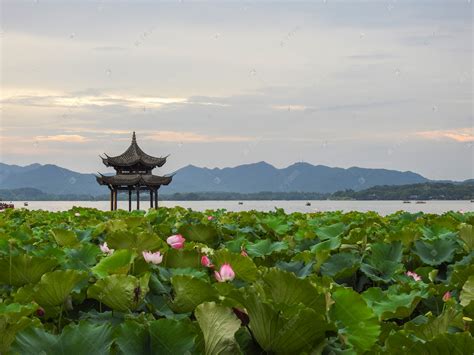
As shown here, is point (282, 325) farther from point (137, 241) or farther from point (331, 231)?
point (331, 231)

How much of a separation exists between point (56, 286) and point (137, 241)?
97 cm

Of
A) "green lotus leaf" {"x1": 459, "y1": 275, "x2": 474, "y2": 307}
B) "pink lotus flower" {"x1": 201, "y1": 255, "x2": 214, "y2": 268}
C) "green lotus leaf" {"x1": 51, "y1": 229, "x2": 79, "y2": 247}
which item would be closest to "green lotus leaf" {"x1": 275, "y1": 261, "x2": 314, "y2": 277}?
"pink lotus flower" {"x1": 201, "y1": 255, "x2": 214, "y2": 268}

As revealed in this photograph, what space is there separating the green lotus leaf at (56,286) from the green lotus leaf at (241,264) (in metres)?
0.64

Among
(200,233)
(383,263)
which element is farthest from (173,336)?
(200,233)

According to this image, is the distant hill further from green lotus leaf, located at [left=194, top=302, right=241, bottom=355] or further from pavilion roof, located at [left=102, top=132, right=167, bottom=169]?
green lotus leaf, located at [left=194, top=302, right=241, bottom=355]

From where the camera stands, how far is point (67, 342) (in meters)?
1.58

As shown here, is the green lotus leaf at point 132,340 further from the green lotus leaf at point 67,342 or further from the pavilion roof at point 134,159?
the pavilion roof at point 134,159

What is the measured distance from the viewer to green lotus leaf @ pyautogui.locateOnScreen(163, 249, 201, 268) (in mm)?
2920

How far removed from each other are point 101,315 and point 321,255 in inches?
52.0

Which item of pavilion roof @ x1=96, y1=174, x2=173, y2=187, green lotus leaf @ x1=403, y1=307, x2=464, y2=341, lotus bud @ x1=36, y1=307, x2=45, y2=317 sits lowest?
lotus bud @ x1=36, y1=307, x2=45, y2=317

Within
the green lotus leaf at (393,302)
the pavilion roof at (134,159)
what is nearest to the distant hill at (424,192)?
the pavilion roof at (134,159)

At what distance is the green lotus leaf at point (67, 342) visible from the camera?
1.58 meters

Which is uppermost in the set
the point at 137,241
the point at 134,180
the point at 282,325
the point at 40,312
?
the point at 134,180

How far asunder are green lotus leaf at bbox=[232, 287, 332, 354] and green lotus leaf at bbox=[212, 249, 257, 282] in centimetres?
90
